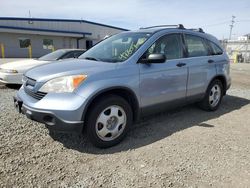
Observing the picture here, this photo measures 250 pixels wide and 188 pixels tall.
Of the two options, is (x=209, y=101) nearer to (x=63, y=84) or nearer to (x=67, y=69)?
(x=67, y=69)

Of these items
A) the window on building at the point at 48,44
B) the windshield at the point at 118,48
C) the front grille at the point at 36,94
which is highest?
the window on building at the point at 48,44

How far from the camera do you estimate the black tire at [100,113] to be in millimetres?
3432

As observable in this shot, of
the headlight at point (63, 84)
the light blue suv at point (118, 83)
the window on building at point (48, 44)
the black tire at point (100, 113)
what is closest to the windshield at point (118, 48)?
the light blue suv at point (118, 83)

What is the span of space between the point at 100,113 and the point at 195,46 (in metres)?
2.77

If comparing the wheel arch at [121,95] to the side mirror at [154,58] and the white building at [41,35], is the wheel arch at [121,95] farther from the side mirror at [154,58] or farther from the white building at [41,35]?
the white building at [41,35]

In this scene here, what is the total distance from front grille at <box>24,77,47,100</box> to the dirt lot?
31.1 inches

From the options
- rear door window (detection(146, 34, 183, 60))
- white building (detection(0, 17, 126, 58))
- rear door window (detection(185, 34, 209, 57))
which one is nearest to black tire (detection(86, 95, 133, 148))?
rear door window (detection(146, 34, 183, 60))

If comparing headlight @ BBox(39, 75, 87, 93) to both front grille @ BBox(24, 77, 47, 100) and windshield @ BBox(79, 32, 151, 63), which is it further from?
windshield @ BBox(79, 32, 151, 63)

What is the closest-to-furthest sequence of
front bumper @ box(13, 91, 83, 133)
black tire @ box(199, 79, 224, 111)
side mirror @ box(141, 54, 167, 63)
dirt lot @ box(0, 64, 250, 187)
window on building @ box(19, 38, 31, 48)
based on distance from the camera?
1. dirt lot @ box(0, 64, 250, 187)
2. front bumper @ box(13, 91, 83, 133)
3. side mirror @ box(141, 54, 167, 63)
4. black tire @ box(199, 79, 224, 111)
5. window on building @ box(19, 38, 31, 48)

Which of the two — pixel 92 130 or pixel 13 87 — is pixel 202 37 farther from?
pixel 13 87

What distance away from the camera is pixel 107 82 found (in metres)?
3.50

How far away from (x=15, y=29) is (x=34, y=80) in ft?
85.6

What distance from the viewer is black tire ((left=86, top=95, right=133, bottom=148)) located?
11.3 ft

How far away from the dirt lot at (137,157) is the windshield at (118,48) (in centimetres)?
137
